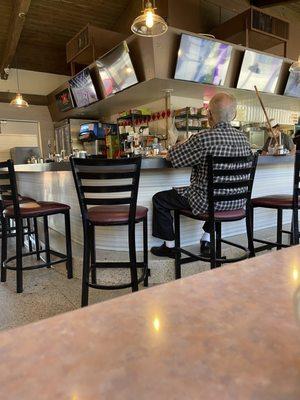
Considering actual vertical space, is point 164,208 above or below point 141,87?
below

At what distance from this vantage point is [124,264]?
7.35ft

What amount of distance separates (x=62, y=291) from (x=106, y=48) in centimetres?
533

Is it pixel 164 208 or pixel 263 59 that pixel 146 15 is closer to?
pixel 164 208

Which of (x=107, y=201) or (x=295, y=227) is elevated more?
(x=107, y=201)

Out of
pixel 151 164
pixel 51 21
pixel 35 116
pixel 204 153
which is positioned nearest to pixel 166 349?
pixel 204 153

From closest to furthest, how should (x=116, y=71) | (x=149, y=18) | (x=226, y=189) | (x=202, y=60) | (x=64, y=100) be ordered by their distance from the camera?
(x=226, y=189) < (x=149, y=18) < (x=202, y=60) < (x=116, y=71) < (x=64, y=100)

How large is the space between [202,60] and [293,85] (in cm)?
262

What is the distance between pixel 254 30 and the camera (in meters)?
5.96

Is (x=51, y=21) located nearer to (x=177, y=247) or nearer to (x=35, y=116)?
(x=35, y=116)

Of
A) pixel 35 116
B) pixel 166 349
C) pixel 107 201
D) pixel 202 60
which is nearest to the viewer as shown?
pixel 166 349

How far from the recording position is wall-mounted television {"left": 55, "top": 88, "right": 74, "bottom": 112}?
7188 millimetres

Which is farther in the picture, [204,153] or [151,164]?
[151,164]

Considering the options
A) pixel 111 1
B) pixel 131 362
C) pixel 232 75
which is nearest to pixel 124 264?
pixel 131 362

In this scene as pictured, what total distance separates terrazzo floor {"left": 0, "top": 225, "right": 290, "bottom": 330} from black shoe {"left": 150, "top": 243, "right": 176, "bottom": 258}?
189mm
